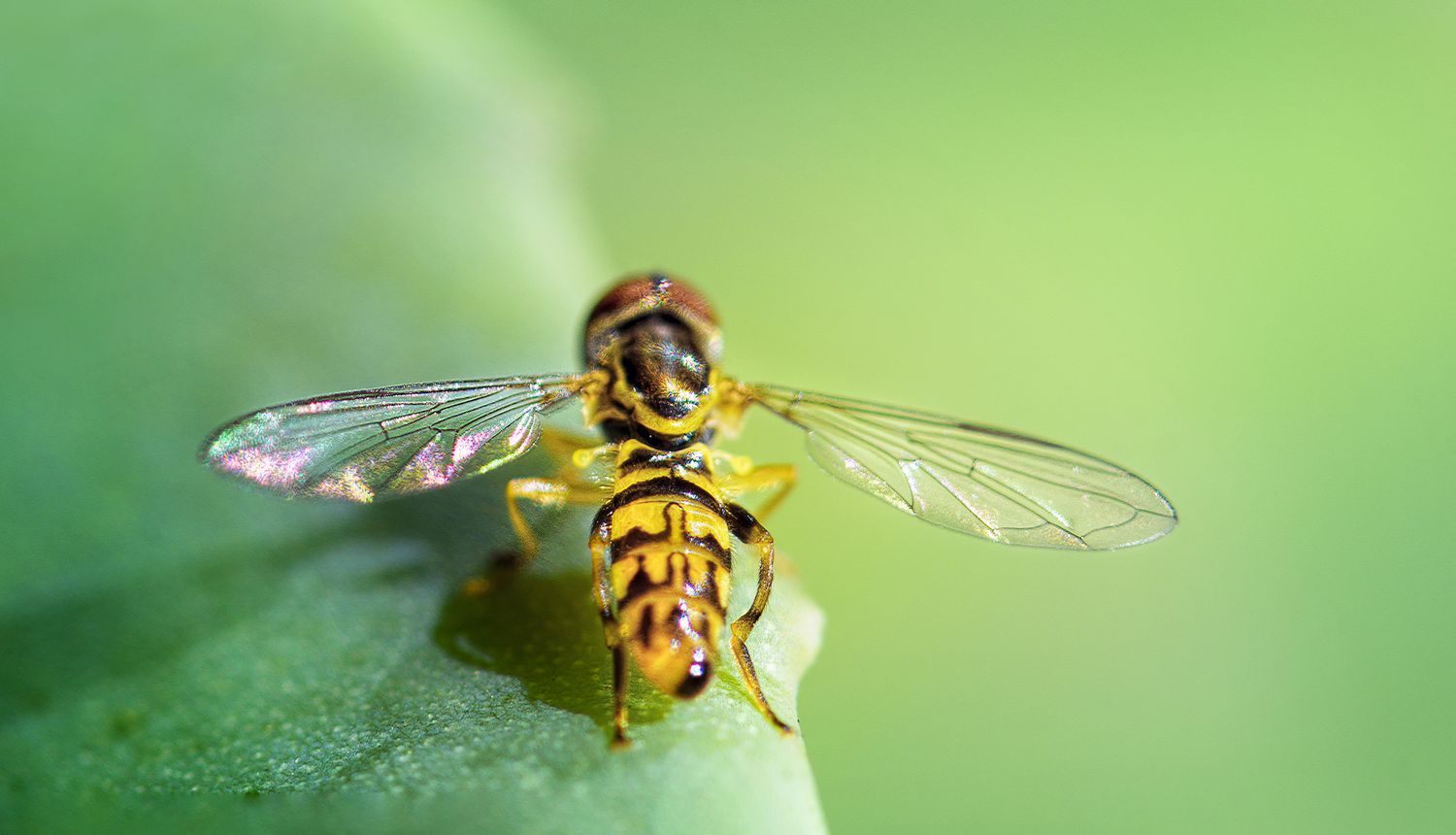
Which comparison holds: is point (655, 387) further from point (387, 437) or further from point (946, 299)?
point (946, 299)

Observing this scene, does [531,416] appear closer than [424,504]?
No

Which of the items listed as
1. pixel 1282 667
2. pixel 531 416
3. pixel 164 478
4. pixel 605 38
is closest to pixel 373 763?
pixel 164 478

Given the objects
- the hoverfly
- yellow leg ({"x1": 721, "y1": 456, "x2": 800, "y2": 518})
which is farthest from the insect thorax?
yellow leg ({"x1": 721, "y1": 456, "x2": 800, "y2": 518})

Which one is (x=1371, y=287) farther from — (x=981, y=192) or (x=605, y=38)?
(x=605, y=38)

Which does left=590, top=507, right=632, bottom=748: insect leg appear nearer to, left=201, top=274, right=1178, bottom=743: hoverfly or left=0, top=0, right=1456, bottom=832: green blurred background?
left=201, top=274, right=1178, bottom=743: hoverfly

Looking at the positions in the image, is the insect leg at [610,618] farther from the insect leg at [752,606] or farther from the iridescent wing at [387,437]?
the iridescent wing at [387,437]
